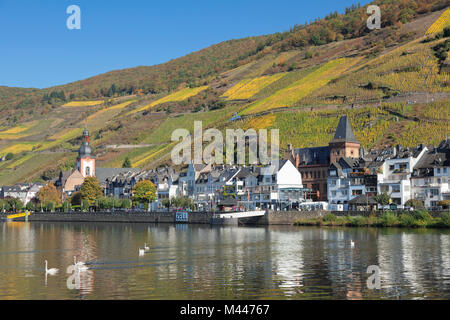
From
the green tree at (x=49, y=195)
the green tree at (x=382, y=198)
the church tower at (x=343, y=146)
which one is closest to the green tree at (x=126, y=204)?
the green tree at (x=49, y=195)

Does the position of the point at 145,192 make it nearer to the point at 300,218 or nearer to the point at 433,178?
the point at 300,218

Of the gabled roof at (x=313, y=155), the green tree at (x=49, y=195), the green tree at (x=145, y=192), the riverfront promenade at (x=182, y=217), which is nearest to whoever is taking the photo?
the riverfront promenade at (x=182, y=217)

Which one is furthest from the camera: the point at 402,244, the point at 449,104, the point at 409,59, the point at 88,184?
the point at 409,59

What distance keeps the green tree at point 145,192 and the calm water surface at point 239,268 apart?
74.1m

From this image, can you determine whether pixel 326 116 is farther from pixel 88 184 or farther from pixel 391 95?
pixel 88 184

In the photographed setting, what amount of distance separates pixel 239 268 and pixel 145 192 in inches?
3990

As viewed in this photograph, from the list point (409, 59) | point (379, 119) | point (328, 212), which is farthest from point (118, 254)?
point (409, 59)

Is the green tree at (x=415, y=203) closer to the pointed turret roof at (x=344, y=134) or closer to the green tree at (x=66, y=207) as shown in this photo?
the pointed turret roof at (x=344, y=134)

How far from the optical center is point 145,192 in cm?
14538

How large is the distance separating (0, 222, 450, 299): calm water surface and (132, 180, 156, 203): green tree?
74150mm

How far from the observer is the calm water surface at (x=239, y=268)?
35.7 meters

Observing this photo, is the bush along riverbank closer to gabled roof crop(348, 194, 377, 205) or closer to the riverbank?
the riverbank

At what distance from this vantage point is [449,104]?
148m

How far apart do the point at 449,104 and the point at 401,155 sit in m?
51.5
